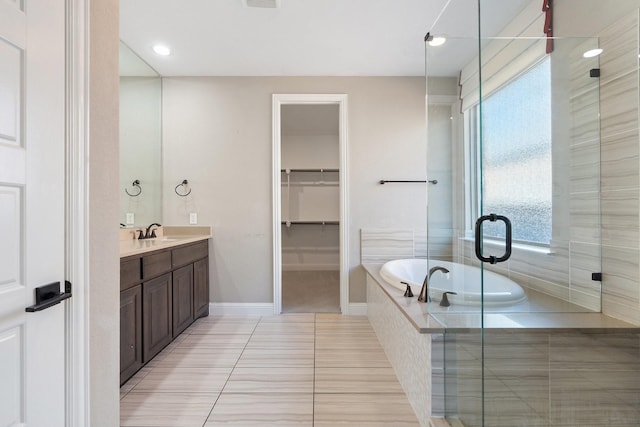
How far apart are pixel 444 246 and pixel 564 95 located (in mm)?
1105

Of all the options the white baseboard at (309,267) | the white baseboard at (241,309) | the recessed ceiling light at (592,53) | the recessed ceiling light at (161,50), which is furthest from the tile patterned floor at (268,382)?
the white baseboard at (309,267)

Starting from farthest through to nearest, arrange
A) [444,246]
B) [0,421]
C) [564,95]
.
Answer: [444,246]
[564,95]
[0,421]

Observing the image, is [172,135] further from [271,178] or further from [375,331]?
[375,331]

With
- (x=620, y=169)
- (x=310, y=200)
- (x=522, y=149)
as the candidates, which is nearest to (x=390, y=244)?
(x=522, y=149)

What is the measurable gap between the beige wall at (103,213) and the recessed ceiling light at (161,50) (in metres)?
1.57

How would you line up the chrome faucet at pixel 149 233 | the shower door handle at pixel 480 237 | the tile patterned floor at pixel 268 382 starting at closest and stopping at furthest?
the shower door handle at pixel 480 237
the tile patterned floor at pixel 268 382
the chrome faucet at pixel 149 233

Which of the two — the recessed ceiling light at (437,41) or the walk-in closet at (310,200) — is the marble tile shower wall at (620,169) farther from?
the walk-in closet at (310,200)

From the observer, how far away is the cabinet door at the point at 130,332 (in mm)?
1819

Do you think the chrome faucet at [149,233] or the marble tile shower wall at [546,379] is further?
the chrome faucet at [149,233]

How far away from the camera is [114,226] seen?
130 cm

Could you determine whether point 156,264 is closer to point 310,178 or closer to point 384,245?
point 384,245

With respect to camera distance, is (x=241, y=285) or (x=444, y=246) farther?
(x=241, y=285)

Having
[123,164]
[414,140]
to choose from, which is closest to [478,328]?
[414,140]

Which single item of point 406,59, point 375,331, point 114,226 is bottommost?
point 375,331
